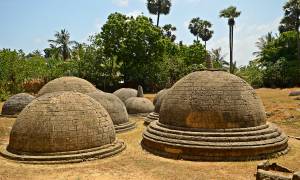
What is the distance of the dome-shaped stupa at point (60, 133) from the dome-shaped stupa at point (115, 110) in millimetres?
4701

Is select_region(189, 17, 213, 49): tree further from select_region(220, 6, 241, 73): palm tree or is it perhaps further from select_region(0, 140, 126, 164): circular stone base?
select_region(0, 140, 126, 164): circular stone base

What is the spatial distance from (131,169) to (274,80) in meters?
35.1

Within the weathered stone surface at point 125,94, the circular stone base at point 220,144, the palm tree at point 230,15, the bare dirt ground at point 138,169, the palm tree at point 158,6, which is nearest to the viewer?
the bare dirt ground at point 138,169

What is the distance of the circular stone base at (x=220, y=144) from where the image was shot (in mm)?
12516

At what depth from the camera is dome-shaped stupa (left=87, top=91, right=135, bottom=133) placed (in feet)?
60.5

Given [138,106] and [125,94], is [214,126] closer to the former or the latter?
[138,106]

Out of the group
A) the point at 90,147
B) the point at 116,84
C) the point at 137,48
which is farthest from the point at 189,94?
the point at 116,84

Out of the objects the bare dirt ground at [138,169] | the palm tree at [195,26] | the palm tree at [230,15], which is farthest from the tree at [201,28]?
the bare dirt ground at [138,169]

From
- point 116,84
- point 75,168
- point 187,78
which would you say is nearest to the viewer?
point 75,168

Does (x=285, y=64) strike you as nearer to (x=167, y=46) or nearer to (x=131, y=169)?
(x=167, y=46)

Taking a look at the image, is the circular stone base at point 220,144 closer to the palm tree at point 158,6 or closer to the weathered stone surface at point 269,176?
the weathered stone surface at point 269,176

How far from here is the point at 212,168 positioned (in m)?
11.6

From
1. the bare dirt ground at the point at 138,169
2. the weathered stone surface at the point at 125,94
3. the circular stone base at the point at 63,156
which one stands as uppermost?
the weathered stone surface at the point at 125,94

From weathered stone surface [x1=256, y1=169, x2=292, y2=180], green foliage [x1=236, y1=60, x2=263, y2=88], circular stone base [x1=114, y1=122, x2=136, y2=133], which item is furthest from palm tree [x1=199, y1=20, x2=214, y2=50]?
weathered stone surface [x1=256, y1=169, x2=292, y2=180]
